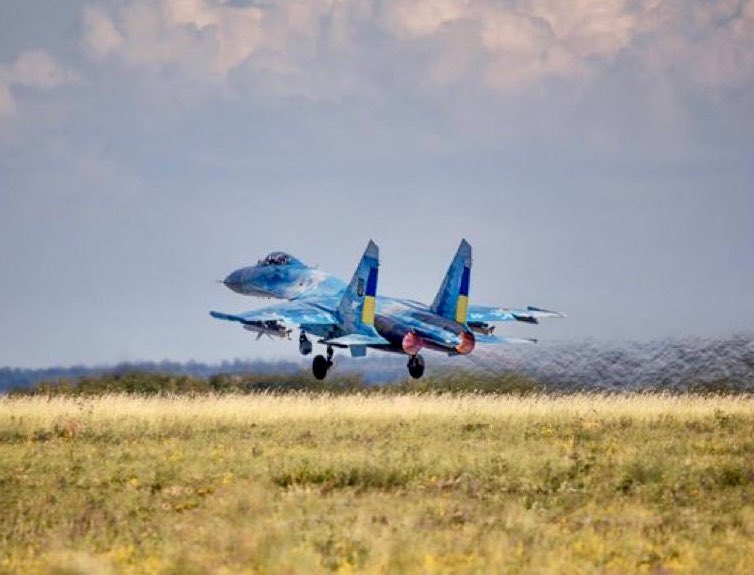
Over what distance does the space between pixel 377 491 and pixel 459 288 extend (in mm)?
28676

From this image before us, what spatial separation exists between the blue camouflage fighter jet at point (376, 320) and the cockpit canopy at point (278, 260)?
2.72 meters

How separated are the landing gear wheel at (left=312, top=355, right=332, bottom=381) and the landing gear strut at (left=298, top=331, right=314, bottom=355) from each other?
3.61 ft

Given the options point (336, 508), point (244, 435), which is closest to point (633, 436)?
point (244, 435)

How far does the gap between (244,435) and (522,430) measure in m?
6.38

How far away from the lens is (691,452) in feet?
94.3

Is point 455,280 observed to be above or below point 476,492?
above

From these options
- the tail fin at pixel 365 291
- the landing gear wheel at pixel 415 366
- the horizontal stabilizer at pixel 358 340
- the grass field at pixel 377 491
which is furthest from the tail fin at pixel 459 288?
the grass field at pixel 377 491

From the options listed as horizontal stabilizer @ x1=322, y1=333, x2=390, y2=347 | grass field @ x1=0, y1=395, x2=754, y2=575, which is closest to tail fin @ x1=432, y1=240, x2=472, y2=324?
horizontal stabilizer @ x1=322, y1=333, x2=390, y2=347

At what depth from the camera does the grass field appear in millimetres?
17828

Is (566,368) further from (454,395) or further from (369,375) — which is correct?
(369,375)

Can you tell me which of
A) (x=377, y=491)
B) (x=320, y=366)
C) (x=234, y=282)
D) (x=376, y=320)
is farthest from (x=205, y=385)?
(x=377, y=491)

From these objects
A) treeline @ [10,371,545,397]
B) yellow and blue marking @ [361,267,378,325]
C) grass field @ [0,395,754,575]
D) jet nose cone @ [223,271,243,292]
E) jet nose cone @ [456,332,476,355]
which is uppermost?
jet nose cone @ [223,271,243,292]

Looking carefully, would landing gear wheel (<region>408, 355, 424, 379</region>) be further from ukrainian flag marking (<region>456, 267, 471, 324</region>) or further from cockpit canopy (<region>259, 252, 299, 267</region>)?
cockpit canopy (<region>259, 252, 299, 267</region>)

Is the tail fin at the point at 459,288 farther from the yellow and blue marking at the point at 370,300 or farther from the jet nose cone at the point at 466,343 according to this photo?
the yellow and blue marking at the point at 370,300
